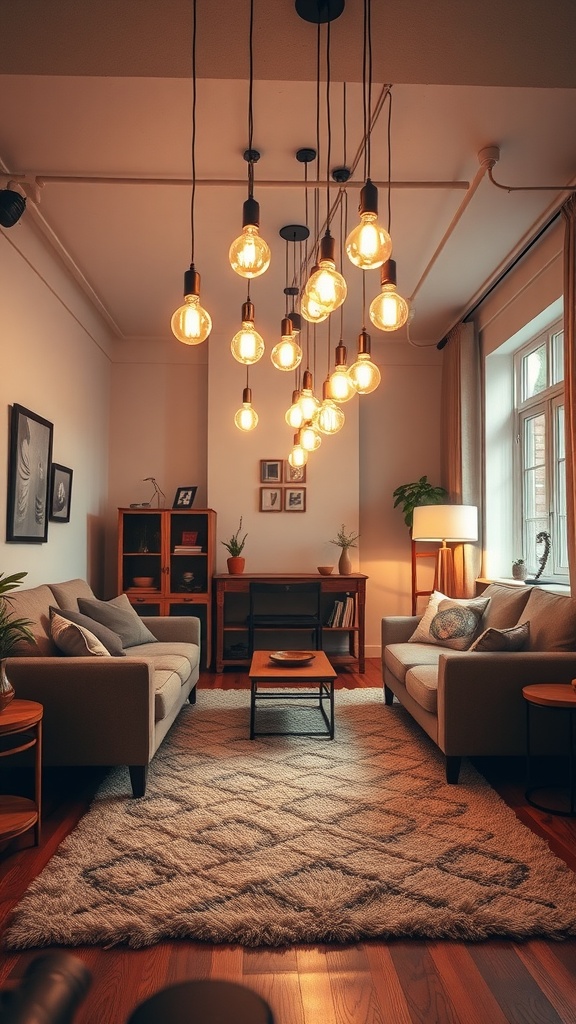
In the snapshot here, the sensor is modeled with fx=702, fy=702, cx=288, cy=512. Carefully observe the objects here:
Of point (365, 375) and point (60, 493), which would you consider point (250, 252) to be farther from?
point (60, 493)

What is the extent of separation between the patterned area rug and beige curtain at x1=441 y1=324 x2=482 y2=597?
2.40 meters

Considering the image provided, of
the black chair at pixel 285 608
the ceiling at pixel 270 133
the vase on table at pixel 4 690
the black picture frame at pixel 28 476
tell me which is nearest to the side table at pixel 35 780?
the vase on table at pixel 4 690

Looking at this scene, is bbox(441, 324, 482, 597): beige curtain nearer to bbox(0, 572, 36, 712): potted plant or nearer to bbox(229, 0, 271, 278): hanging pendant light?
bbox(0, 572, 36, 712): potted plant

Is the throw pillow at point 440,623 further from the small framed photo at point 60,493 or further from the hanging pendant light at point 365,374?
the small framed photo at point 60,493

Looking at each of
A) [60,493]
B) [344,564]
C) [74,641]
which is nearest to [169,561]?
[60,493]

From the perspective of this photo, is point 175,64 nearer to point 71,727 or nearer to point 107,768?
point 71,727

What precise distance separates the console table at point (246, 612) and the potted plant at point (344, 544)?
0.10 meters

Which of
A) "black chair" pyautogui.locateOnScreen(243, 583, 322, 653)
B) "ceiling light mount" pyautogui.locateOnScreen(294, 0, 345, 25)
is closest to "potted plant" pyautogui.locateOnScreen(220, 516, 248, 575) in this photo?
"black chair" pyautogui.locateOnScreen(243, 583, 322, 653)

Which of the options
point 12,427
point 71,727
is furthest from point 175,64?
point 71,727

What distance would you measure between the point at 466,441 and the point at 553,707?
11.0 feet

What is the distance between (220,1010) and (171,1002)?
0.04 meters

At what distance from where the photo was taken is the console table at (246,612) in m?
6.05

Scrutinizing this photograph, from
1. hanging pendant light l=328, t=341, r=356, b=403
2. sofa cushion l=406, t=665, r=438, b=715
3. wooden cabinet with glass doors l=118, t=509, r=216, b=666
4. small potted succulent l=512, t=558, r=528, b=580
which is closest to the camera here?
hanging pendant light l=328, t=341, r=356, b=403

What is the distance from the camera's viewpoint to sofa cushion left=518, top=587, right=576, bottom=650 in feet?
11.1
